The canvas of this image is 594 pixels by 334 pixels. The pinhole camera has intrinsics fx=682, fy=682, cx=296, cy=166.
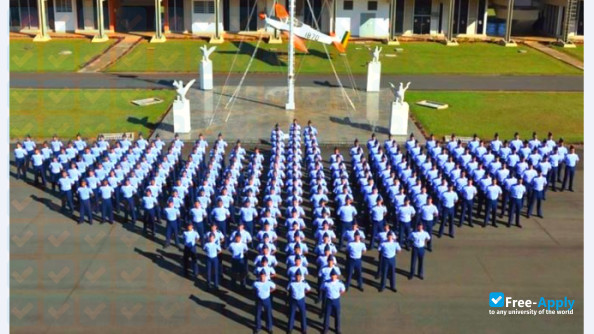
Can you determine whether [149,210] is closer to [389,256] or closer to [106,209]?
[106,209]

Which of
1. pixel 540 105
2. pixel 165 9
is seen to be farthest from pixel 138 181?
pixel 165 9

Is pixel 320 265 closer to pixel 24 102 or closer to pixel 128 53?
pixel 24 102

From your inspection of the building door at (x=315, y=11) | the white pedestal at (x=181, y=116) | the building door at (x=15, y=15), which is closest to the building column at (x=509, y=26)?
the building door at (x=315, y=11)

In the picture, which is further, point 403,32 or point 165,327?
point 403,32

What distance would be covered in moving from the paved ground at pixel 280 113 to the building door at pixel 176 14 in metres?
19.6

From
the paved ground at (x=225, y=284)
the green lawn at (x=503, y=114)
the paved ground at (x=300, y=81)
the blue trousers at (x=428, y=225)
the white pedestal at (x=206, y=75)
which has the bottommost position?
the paved ground at (x=225, y=284)

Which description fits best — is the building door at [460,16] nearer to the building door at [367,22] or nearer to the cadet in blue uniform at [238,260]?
the building door at [367,22]

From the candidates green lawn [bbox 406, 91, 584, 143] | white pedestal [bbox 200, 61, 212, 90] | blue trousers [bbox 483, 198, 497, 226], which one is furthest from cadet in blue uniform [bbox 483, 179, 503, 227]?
white pedestal [bbox 200, 61, 212, 90]

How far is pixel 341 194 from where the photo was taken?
1652 centimetres

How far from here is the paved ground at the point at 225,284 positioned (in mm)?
13125

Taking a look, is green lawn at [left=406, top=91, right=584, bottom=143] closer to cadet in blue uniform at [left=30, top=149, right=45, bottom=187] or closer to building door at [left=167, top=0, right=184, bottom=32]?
cadet in blue uniform at [left=30, top=149, right=45, bottom=187]

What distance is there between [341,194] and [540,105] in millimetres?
17342

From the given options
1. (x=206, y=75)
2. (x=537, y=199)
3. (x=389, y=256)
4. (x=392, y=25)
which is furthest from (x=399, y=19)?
(x=389, y=256)

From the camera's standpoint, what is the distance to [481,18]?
51.2 m
